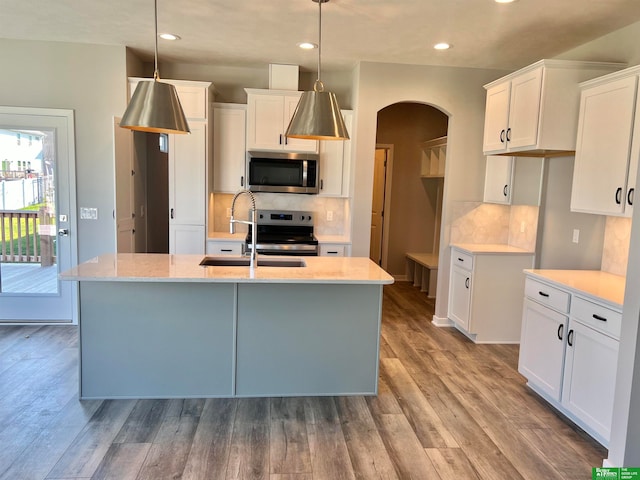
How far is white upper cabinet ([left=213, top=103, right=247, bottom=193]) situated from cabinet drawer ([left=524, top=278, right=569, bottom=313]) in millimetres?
3049

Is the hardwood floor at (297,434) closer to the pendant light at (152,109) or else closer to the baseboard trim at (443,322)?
the baseboard trim at (443,322)

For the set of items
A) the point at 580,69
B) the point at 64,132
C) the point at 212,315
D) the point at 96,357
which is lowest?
the point at 96,357

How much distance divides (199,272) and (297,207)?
2.56m

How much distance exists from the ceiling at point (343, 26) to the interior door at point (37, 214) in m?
0.84

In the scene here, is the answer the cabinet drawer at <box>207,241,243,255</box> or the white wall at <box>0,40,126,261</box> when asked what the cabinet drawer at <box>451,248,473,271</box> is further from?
the white wall at <box>0,40,126,261</box>

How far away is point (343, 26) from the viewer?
11.3 ft

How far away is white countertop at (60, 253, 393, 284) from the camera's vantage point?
255 cm

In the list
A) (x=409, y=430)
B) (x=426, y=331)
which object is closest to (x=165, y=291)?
(x=409, y=430)

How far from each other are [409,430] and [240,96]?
3864 millimetres

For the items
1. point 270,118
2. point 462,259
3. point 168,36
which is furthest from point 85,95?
point 462,259

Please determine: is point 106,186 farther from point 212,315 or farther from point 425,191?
point 425,191

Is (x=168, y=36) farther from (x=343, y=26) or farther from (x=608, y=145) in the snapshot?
(x=608, y=145)

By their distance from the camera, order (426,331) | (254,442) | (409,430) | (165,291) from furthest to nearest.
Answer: (426,331) → (165,291) → (409,430) → (254,442)

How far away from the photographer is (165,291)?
2846 millimetres
